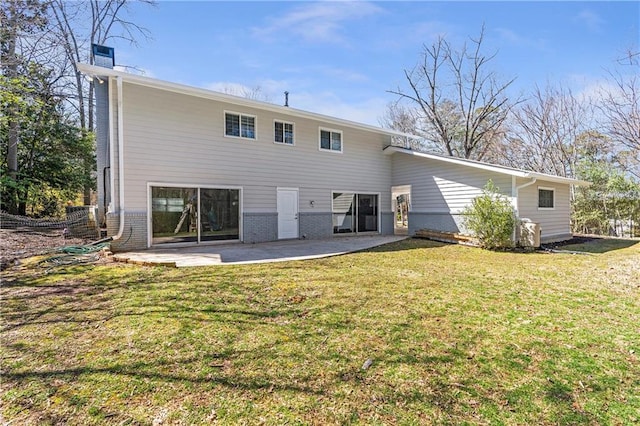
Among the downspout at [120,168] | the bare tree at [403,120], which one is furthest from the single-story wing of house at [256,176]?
the bare tree at [403,120]

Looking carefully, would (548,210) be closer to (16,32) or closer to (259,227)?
(259,227)

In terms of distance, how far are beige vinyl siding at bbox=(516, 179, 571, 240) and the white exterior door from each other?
A: 7.42 m

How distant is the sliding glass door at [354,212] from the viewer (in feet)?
42.2

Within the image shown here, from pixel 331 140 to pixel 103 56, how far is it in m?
7.59

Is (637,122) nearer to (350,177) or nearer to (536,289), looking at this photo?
(350,177)

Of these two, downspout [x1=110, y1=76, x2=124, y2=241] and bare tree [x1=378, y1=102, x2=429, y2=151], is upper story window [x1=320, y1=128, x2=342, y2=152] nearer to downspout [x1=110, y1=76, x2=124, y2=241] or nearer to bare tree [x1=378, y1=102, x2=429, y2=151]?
downspout [x1=110, y1=76, x2=124, y2=241]

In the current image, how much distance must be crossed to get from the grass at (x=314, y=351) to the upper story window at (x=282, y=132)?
6921 millimetres

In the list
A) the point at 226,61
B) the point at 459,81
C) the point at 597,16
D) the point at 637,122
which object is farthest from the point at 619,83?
the point at 226,61

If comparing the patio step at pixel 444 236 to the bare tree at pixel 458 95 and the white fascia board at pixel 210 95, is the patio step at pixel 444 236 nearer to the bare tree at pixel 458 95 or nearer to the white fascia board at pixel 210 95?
the white fascia board at pixel 210 95

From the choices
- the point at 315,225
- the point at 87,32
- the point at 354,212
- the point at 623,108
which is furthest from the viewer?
the point at 87,32

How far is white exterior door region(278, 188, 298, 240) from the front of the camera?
11344 mm

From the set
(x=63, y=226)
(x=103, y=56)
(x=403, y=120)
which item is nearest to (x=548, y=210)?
(x=403, y=120)

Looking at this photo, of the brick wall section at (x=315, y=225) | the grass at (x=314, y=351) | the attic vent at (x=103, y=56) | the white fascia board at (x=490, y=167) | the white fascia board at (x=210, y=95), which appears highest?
the attic vent at (x=103, y=56)

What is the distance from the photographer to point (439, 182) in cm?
1238
